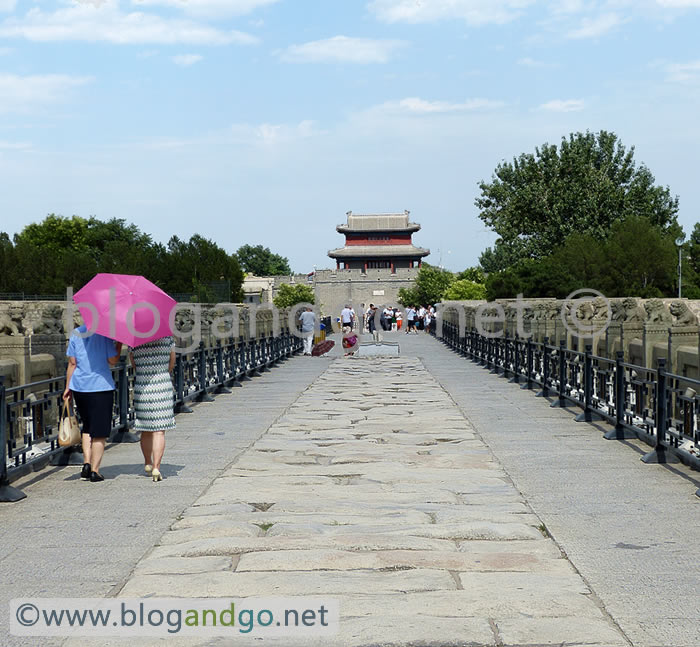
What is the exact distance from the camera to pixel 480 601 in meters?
4.38

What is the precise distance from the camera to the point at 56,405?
9336 mm

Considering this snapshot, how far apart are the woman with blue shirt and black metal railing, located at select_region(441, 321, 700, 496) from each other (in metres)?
4.62

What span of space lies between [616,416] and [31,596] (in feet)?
23.6

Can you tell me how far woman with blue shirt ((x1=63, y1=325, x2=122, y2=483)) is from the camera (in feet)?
24.5

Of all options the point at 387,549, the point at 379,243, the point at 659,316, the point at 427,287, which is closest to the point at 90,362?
the point at 387,549

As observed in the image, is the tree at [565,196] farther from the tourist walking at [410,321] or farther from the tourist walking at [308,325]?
the tourist walking at [308,325]

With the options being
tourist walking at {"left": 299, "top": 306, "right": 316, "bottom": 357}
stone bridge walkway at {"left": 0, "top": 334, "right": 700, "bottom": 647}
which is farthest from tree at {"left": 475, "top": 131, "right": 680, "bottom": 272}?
stone bridge walkway at {"left": 0, "top": 334, "right": 700, "bottom": 647}

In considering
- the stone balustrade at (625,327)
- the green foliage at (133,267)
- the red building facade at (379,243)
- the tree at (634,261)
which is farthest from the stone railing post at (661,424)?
the red building facade at (379,243)

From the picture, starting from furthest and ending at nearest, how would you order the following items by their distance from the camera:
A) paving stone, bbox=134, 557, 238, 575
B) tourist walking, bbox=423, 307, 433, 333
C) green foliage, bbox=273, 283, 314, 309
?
green foliage, bbox=273, 283, 314, 309
tourist walking, bbox=423, 307, 433, 333
paving stone, bbox=134, 557, 238, 575

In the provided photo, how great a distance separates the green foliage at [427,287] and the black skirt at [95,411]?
2985 inches

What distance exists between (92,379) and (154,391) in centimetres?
49

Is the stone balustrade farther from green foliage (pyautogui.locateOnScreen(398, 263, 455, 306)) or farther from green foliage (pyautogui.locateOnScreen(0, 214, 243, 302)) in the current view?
green foliage (pyautogui.locateOnScreen(398, 263, 455, 306))

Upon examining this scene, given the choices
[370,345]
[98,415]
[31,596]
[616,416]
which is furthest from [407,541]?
[370,345]

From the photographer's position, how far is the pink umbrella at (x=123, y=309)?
7230 millimetres
